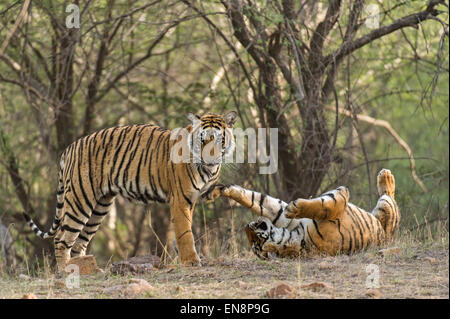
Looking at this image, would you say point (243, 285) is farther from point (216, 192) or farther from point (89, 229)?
point (89, 229)

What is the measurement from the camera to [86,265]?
20.6 feet

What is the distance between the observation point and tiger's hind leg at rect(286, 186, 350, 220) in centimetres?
594

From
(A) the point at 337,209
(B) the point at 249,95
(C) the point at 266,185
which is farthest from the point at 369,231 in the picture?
(B) the point at 249,95

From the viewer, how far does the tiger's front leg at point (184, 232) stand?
6.45 m

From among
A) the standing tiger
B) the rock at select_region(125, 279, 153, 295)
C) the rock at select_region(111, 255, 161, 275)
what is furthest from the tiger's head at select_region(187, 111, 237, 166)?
the rock at select_region(125, 279, 153, 295)

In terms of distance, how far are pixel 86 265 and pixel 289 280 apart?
194cm

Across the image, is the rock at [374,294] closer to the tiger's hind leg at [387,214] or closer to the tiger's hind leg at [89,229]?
the tiger's hind leg at [387,214]

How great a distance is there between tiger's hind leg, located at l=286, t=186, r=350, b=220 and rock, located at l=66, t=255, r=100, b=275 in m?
1.73

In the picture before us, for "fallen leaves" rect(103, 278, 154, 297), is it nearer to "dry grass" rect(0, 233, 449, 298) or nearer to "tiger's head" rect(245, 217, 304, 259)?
"dry grass" rect(0, 233, 449, 298)

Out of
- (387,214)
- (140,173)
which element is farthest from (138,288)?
(387,214)

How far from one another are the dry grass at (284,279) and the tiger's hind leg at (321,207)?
384 mm

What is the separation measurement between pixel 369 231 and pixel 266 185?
3496 mm

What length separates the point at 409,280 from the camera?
5098 millimetres

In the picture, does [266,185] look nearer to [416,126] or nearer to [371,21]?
[371,21]
